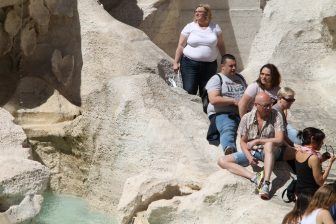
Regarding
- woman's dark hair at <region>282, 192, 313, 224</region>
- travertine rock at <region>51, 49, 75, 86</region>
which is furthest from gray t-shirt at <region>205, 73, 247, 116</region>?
travertine rock at <region>51, 49, 75, 86</region>

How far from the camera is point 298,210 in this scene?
485 cm

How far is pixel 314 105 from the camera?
723cm

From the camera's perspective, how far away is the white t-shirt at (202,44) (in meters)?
6.83

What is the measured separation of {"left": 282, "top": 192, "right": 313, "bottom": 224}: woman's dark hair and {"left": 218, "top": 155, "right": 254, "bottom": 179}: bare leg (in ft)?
2.03

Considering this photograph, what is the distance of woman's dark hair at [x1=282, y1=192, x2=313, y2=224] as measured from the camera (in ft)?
15.7

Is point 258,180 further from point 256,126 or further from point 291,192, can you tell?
point 256,126

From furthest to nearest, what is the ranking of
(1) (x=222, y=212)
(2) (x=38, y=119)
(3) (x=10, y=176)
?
(2) (x=38, y=119)
(3) (x=10, y=176)
(1) (x=222, y=212)

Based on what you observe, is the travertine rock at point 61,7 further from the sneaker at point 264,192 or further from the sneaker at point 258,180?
the sneaker at point 264,192

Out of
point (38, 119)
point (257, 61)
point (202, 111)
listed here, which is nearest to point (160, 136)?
point (202, 111)

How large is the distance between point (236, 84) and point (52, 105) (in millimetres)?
2013

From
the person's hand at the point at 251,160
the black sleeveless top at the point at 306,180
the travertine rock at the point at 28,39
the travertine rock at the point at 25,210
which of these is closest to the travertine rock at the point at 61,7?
the travertine rock at the point at 28,39

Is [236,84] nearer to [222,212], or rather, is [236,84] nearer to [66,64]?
[222,212]

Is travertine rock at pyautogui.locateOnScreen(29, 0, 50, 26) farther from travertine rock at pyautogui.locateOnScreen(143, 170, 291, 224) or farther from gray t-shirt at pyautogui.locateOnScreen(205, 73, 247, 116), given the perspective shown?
travertine rock at pyautogui.locateOnScreen(143, 170, 291, 224)

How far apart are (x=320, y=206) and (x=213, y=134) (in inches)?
76.8
